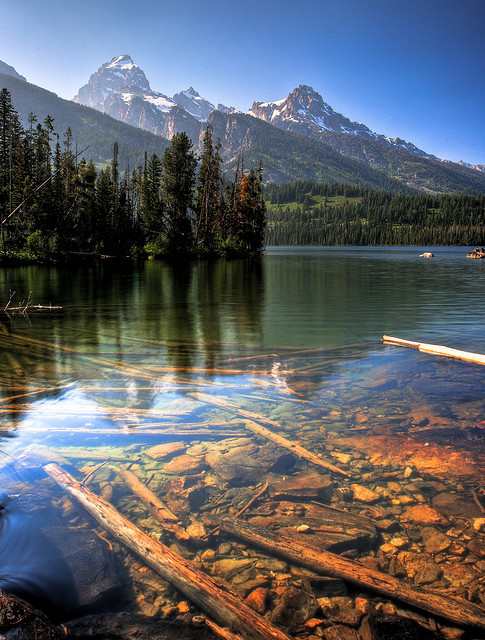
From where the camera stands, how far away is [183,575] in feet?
13.5

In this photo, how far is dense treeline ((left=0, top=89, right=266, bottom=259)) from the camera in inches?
2761

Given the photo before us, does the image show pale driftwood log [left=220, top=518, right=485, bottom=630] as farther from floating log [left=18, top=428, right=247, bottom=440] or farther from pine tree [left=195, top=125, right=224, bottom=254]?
pine tree [left=195, top=125, right=224, bottom=254]

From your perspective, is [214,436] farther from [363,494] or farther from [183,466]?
[363,494]

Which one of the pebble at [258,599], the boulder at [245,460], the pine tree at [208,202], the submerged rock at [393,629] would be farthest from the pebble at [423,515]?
the pine tree at [208,202]

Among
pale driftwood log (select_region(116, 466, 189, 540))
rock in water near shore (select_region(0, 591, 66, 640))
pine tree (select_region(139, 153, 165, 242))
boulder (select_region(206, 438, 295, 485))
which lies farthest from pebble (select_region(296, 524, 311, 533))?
pine tree (select_region(139, 153, 165, 242))

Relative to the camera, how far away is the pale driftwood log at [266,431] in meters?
6.35

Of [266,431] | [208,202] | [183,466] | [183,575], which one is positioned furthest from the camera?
[208,202]

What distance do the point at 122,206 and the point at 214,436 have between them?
307ft

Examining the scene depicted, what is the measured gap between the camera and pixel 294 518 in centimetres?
514

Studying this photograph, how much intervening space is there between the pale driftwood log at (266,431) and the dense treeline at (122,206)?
62.8 m

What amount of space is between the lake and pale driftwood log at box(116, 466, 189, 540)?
0.04 m

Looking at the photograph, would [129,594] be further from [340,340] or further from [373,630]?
[340,340]

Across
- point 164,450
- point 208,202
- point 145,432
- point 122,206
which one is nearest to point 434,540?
point 164,450

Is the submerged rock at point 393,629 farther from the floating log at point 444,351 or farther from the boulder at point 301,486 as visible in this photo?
the floating log at point 444,351
